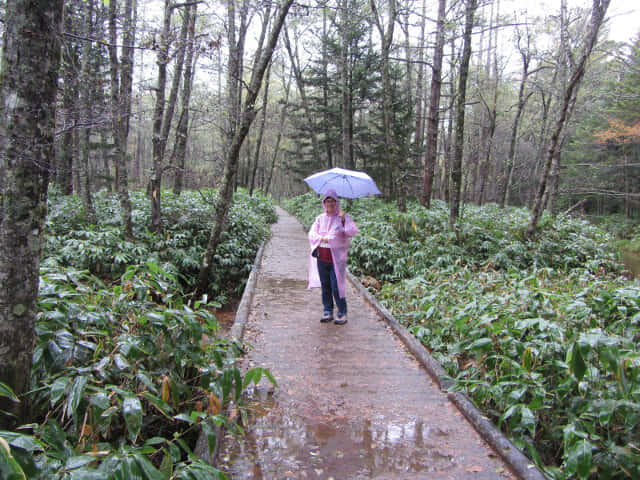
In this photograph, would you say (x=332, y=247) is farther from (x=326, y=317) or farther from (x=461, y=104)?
(x=461, y=104)

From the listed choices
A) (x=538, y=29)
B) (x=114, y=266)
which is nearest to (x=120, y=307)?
(x=114, y=266)

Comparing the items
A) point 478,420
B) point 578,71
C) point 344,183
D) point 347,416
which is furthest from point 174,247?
point 578,71

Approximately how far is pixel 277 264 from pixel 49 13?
865 cm

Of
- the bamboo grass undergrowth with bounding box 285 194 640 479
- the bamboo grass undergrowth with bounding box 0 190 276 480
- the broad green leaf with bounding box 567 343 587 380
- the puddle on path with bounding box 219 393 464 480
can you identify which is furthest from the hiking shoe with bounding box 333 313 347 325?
the broad green leaf with bounding box 567 343 587 380

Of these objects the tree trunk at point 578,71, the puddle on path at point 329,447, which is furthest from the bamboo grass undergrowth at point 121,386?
the tree trunk at point 578,71

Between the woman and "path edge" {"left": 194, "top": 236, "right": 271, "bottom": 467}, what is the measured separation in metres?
1.31

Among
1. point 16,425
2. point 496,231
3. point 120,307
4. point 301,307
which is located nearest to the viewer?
point 16,425

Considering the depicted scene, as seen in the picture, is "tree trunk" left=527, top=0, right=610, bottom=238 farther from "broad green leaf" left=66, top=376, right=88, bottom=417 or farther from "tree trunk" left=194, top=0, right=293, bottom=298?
"broad green leaf" left=66, top=376, right=88, bottom=417

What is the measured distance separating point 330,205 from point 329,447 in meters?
3.39

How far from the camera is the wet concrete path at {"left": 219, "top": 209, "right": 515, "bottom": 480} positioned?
2881 millimetres

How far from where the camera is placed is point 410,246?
11.1m

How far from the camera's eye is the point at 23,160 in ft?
7.02

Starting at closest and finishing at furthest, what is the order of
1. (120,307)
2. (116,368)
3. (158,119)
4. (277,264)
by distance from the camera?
(116,368) → (120,307) → (158,119) → (277,264)

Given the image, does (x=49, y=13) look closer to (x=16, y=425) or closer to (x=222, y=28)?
(x=16, y=425)
